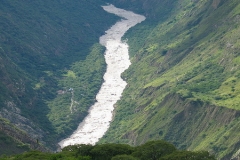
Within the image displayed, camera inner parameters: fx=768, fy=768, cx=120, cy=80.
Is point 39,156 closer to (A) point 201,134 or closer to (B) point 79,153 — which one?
(B) point 79,153

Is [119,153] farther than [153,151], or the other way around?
[119,153]

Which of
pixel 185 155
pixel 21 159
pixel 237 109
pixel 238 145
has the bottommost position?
pixel 185 155

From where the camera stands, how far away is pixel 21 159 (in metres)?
111

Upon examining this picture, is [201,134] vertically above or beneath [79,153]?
above

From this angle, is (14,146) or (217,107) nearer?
(14,146)

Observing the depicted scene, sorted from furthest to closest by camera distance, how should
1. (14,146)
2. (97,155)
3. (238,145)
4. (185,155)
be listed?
(238,145), (14,146), (97,155), (185,155)

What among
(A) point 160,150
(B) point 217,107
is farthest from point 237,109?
(A) point 160,150

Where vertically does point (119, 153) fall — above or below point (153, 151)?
above

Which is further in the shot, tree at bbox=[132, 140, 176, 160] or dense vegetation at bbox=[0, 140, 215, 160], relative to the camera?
tree at bbox=[132, 140, 176, 160]

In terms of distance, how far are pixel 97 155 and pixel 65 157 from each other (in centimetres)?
456

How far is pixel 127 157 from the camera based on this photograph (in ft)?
337

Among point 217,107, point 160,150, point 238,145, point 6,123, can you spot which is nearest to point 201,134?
point 217,107

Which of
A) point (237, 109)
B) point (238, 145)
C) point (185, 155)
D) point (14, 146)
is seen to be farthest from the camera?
point (237, 109)

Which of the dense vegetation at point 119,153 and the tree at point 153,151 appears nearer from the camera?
the dense vegetation at point 119,153
